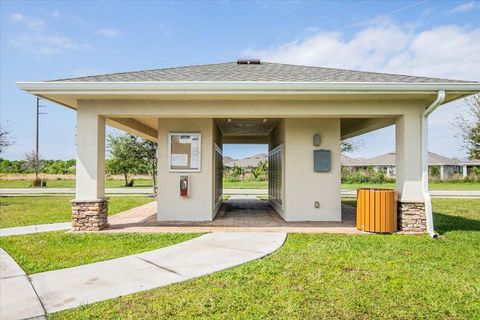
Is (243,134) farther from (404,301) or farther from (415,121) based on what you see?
(404,301)

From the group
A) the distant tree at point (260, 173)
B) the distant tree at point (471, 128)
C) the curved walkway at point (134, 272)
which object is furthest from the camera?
the distant tree at point (260, 173)

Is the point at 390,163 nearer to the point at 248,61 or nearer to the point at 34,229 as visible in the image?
the point at 248,61

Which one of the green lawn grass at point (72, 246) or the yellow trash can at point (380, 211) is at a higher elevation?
the yellow trash can at point (380, 211)

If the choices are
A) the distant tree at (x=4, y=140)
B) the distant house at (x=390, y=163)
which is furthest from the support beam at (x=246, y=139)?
the distant house at (x=390, y=163)

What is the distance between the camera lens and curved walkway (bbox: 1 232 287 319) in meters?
3.58

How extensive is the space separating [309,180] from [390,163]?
138ft

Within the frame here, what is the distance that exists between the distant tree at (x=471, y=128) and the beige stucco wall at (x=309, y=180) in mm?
10853

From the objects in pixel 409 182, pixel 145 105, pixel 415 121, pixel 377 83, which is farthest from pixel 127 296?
pixel 415 121

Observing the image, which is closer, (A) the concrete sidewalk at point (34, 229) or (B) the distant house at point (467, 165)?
(A) the concrete sidewalk at point (34, 229)

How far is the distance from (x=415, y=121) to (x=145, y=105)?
20.1 feet

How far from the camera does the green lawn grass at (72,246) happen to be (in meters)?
5.06

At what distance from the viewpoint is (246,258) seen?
16.8ft

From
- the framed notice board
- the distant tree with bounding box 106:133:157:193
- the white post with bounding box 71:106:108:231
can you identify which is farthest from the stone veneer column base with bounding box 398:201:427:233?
the distant tree with bounding box 106:133:157:193

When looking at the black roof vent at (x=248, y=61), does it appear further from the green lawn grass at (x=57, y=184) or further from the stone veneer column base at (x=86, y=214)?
the green lawn grass at (x=57, y=184)
